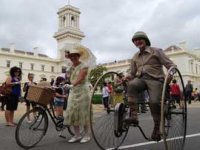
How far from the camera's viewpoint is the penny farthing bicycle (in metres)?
4.32

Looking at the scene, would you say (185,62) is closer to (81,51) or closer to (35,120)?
(81,51)

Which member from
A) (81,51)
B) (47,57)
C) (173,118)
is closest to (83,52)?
(81,51)

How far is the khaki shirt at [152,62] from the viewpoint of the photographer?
15.6 feet

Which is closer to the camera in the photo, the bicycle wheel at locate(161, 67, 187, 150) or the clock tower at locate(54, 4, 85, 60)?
the bicycle wheel at locate(161, 67, 187, 150)

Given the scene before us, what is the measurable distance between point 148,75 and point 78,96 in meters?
1.84

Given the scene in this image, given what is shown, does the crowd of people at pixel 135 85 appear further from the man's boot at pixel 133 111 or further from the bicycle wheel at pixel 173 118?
the bicycle wheel at pixel 173 118

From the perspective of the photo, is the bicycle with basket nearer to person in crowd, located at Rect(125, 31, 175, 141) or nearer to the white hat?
the white hat

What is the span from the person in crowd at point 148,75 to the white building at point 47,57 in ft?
263

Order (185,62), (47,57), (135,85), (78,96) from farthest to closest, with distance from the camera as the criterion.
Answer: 1. (47,57)
2. (185,62)
3. (78,96)
4. (135,85)

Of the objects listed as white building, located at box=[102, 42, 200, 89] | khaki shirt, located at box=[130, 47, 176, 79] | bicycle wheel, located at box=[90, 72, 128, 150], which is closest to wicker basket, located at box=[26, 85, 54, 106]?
bicycle wheel, located at box=[90, 72, 128, 150]

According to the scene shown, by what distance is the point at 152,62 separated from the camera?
4.84 metres

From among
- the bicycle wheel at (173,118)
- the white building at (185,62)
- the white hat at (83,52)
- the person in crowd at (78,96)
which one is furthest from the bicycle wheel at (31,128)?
the white building at (185,62)

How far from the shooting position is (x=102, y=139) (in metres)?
5.02

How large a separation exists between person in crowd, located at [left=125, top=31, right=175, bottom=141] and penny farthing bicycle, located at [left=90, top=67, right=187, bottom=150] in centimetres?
15
